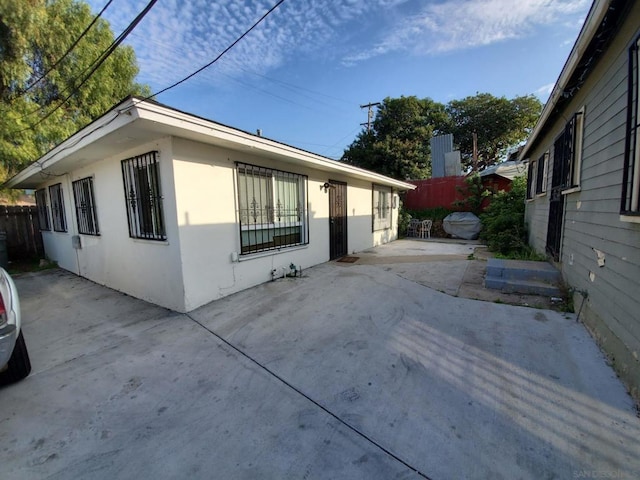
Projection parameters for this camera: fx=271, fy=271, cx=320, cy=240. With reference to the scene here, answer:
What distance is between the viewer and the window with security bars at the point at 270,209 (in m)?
4.60

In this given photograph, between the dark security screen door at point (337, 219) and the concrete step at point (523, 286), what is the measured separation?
3589 mm

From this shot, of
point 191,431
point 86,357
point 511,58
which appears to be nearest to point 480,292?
point 191,431

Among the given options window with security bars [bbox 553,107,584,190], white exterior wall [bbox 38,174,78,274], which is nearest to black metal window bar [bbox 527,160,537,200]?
window with security bars [bbox 553,107,584,190]

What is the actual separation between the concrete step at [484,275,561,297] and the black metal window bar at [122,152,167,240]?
195 inches

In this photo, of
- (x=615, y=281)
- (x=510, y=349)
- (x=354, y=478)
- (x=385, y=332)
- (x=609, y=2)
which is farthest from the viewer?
(x=385, y=332)

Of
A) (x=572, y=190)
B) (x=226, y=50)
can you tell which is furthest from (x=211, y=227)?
(x=572, y=190)

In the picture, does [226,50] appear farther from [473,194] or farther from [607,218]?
[473,194]

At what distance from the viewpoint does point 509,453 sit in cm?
150

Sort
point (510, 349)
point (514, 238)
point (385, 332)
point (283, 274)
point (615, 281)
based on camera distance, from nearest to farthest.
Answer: point (615, 281), point (510, 349), point (385, 332), point (283, 274), point (514, 238)

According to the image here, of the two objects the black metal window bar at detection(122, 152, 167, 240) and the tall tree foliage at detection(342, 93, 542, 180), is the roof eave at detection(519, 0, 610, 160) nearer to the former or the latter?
the black metal window bar at detection(122, 152, 167, 240)

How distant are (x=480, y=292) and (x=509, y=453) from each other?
2.98m

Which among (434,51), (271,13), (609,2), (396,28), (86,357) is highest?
(434,51)

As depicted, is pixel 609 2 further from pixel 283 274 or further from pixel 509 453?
pixel 283 274

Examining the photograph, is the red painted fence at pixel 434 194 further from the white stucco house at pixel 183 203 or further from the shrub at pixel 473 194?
the white stucco house at pixel 183 203
